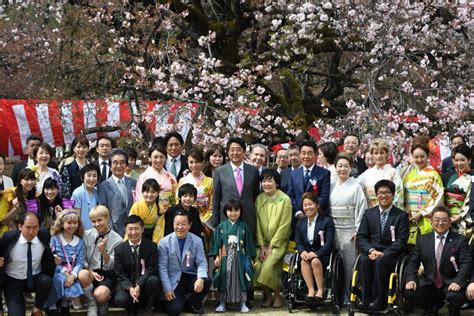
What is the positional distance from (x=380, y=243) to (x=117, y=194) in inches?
100

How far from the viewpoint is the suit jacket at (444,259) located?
6746 mm

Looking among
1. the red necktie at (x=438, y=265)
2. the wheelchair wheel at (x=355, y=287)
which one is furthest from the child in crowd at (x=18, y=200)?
the red necktie at (x=438, y=265)

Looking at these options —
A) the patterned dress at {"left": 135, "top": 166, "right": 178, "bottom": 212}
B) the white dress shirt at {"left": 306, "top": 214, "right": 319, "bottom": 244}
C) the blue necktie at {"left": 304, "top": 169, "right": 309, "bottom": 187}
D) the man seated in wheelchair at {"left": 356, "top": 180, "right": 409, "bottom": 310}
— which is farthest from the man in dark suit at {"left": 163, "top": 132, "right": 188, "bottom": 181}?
the man seated in wheelchair at {"left": 356, "top": 180, "right": 409, "bottom": 310}

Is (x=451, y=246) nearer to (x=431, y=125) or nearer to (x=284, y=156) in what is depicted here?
(x=284, y=156)

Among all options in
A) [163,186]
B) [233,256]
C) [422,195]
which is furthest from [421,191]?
[163,186]

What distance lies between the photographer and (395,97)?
35.7 ft

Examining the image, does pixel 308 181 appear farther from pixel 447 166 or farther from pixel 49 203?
pixel 49 203

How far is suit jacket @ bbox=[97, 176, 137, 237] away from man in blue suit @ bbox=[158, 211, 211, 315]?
1.99ft

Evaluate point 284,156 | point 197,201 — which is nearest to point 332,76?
point 284,156

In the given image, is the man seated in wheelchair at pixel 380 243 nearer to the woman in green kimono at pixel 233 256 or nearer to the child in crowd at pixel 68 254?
the woman in green kimono at pixel 233 256

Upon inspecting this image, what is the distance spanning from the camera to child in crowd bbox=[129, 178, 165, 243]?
726 centimetres

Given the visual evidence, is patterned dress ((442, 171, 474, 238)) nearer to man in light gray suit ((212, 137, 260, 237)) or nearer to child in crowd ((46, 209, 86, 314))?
man in light gray suit ((212, 137, 260, 237))

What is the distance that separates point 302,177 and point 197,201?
41.9 inches

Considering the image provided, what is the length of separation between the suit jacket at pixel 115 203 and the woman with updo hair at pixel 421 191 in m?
2.69
